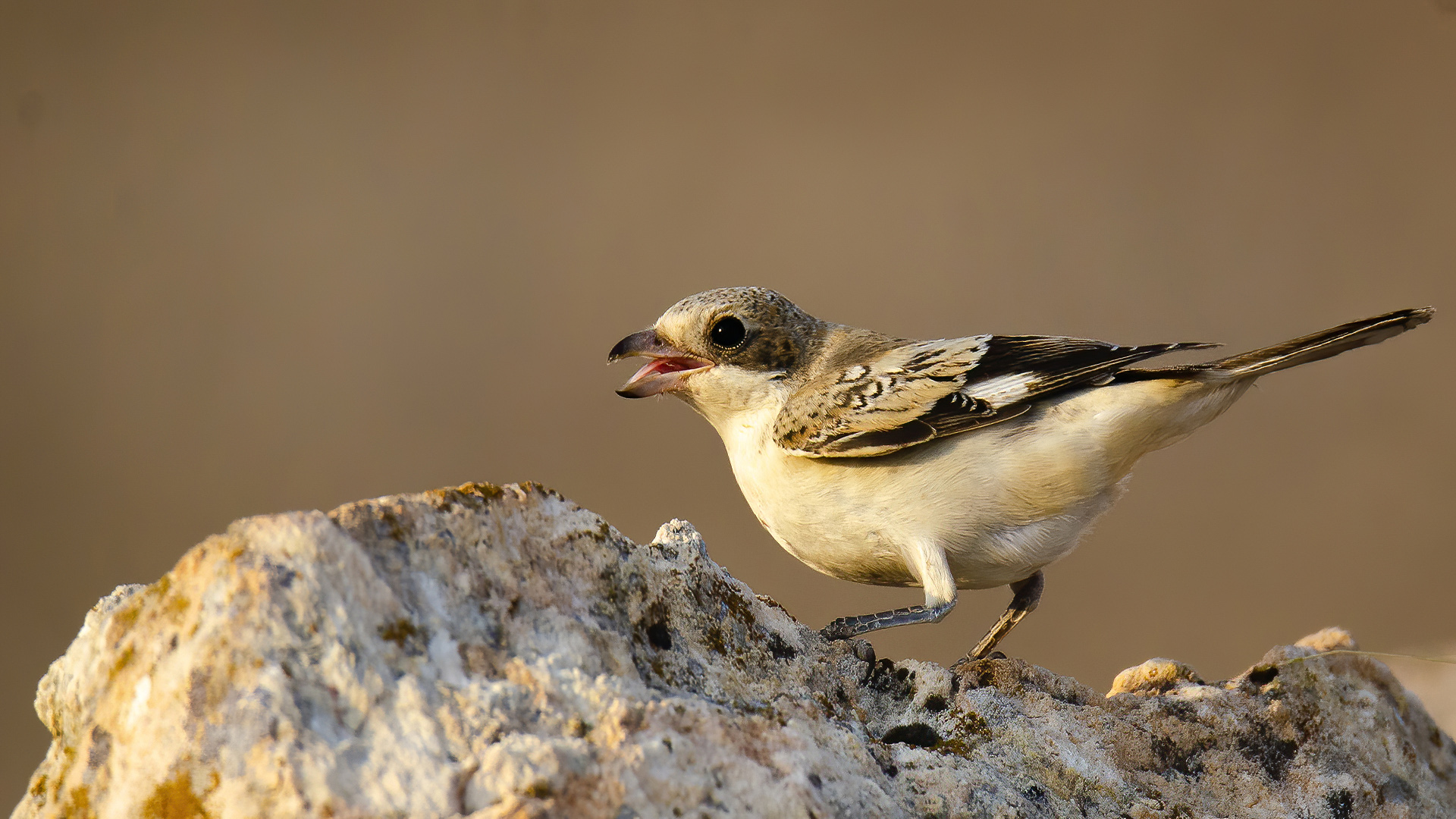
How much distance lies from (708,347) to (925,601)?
121 cm

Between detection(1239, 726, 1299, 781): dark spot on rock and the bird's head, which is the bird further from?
detection(1239, 726, 1299, 781): dark spot on rock

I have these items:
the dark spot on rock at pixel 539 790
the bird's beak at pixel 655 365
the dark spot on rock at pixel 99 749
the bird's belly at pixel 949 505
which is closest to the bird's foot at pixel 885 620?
the bird's belly at pixel 949 505

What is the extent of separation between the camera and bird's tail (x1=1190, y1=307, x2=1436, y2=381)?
258cm

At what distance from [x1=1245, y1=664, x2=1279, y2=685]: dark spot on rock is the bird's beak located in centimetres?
209

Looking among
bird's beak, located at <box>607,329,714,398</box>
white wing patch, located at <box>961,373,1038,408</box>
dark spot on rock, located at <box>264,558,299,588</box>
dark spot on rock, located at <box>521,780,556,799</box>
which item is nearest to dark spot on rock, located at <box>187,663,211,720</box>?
dark spot on rock, located at <box>264,558,299,588</box>

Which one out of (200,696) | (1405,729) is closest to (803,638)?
(200,696)

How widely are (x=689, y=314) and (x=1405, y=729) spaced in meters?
2.77

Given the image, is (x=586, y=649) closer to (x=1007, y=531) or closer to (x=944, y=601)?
(x=944, y=601)

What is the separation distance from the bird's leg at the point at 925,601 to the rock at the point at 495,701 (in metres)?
0.52

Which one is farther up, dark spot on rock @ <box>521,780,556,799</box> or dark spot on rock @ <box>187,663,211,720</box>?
dark spot on rock @ <box>187,663,211,720</box>

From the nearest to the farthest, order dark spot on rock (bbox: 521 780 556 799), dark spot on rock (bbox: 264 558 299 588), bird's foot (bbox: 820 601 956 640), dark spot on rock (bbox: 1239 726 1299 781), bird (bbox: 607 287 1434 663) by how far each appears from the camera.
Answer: dark spot on rock (bbox: 521 780 556 799), dark spot on rock (bbox: 264 558 299 588), dark spot on rock (bbox: 1239 726 1299 781), bird's foot (bbox: 820 601 956 640), bird (bbox: 607 287 1434 663)

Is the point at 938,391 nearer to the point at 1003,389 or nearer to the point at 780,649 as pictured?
the point at 1003,389

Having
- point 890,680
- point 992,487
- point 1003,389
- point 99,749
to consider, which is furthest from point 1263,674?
point 99,749

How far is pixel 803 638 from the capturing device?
8.43 feet
